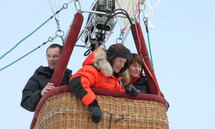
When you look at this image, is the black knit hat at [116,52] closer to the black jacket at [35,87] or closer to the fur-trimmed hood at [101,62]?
the fur-trimmed hood at [101,62]

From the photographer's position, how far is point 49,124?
2270mm

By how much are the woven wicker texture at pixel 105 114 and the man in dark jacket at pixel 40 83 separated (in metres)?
0.18

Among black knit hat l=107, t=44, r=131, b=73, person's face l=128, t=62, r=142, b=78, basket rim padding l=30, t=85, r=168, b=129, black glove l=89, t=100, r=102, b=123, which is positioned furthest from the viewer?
person's face l=128, t=62, r=142, b=78

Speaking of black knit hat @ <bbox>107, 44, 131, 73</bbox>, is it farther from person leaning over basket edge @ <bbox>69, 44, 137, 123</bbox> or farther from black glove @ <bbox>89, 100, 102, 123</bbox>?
black glove @ <bbox>89, 100, 102, 123</bbox>

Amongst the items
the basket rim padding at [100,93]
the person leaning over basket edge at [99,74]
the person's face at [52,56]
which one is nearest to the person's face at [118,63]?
the person leaning over basket edge at [99,74]

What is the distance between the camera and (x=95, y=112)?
2.18m

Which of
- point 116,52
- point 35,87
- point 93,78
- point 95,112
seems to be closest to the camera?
point 95,112

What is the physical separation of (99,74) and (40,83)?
2.21 ft

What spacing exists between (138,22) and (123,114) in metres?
0.94

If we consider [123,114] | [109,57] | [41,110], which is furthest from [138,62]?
[41,110]

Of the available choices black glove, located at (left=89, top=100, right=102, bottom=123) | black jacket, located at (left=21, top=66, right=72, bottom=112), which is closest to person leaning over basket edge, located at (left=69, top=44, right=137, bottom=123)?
black glove, located at (left=89, top=100, right=102, bottom=123)

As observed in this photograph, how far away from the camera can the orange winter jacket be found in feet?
7.23

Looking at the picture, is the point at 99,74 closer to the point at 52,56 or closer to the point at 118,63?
the point at 118,63

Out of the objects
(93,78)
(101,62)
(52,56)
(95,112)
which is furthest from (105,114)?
(52,56)
